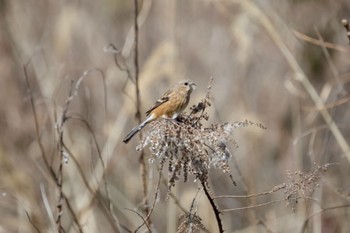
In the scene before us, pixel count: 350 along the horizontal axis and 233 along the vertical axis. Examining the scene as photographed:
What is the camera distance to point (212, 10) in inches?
256

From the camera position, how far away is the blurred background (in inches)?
142

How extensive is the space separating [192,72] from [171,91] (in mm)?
2908

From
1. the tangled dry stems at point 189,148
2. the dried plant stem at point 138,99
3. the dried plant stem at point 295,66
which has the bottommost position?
the tangled dry stems at point 189,148

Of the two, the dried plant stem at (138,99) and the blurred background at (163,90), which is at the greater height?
the blurred background at (163,90)

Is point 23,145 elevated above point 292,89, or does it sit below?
above

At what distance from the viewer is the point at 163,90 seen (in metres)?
4.51

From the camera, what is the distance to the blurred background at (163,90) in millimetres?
3609

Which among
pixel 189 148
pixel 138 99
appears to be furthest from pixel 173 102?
pixel 189 148

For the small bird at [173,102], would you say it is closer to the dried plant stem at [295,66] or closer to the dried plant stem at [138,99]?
the dried plant stem at [138,99]

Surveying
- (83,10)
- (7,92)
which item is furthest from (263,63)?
(7,92)

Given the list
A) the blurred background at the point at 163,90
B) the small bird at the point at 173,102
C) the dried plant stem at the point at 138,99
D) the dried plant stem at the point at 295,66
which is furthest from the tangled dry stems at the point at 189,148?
the dried plant stem at the point at 295,66

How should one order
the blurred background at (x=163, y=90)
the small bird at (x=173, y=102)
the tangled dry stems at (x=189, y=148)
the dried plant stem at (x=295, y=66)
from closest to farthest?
the tangled dry stems at (x=189, y=148) → the small bird at (x=173, y=102) → the dried plant stem at (x=295, y=66) → the blurred background at (x=163, y=90)

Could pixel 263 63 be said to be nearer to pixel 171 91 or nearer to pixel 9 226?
pixel 9 226

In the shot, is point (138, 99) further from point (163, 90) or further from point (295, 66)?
point (163, 90)
